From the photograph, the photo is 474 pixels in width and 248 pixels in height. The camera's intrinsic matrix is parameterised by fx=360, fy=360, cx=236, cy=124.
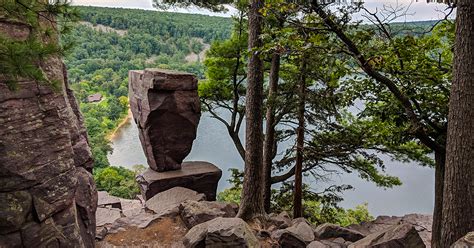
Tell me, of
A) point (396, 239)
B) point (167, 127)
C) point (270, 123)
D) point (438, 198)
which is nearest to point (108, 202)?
point (167, 127)

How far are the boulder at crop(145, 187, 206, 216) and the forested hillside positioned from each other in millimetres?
5932

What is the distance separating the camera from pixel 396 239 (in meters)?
4.43

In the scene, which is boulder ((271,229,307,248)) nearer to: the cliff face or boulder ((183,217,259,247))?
boulder ((183,217,259,247))

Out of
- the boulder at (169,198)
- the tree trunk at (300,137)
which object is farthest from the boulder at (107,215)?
the tree trunk at (300,137)

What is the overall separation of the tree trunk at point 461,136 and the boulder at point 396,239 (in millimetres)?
494

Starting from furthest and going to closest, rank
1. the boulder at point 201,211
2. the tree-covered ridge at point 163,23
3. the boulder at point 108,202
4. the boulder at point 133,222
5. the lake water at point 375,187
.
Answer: the tree-covered ridge at point 163,23, the lake water at point 375,187, the boulder at point 108,202, the boulder at point 133,222, the boulder at point 201,211

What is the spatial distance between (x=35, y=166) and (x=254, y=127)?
326 cm

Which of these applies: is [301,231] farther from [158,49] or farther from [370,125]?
[158,49]

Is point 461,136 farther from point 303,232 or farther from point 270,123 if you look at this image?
point 270,123

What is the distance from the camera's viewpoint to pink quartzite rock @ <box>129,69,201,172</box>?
28.8ft

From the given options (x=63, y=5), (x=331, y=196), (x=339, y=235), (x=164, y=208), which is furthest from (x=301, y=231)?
(x=63, y=5)

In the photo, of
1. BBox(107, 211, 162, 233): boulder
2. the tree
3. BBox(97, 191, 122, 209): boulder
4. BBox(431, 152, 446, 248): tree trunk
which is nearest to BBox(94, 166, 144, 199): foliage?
BBox(97, 191, 122, 209): boulder

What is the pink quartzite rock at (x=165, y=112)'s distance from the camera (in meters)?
8.79

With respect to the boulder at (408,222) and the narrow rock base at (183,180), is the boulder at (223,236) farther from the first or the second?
the narrow rock base at (183,180)
